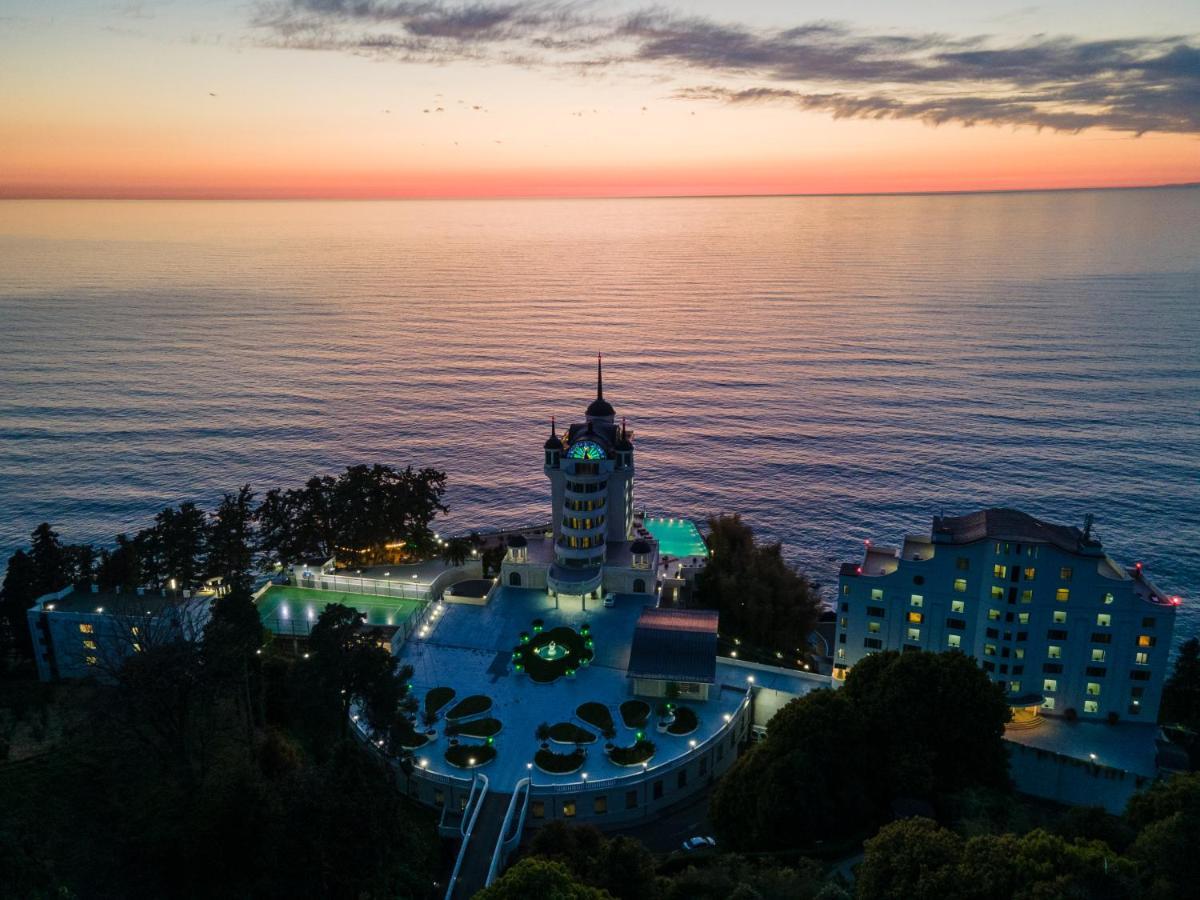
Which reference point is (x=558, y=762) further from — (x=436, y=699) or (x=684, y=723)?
(x=436, y=699)

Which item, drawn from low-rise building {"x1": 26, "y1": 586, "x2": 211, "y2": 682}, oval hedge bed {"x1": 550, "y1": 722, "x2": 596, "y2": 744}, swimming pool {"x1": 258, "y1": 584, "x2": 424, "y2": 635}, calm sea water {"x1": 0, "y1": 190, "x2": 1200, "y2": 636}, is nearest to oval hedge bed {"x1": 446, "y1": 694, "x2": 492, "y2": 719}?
oval hedge bed {"x1": 550, "y1": 722, "x2": 596, "y2": 744}

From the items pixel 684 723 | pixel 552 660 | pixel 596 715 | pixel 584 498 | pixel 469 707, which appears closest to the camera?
pixel 684 723

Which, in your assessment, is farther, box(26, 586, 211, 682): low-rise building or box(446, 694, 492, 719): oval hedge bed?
box(26, 586, 211, 682): low-rise building

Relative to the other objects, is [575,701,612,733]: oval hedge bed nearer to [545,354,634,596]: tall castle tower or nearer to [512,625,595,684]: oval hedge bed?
[512,625,595,684]: oval hedge bed

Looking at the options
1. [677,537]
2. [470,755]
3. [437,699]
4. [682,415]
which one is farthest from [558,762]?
[682,415]

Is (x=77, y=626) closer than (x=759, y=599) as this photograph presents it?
Yes

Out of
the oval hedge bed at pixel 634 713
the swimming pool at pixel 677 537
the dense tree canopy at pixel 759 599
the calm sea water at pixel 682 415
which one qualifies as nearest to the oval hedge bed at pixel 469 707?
the oval hedge bed at pixel 634 713
